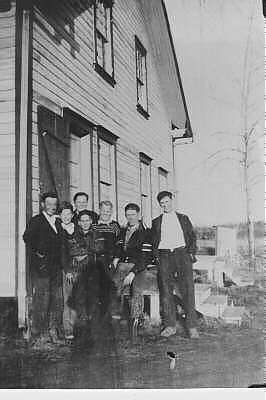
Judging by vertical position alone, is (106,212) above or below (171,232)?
above

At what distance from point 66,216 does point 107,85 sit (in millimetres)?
1039

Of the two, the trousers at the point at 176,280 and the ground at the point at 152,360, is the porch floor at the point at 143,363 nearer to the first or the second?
the ground at the point at 152,360

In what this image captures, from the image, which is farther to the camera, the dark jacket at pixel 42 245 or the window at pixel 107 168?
the window at pixel 107 168

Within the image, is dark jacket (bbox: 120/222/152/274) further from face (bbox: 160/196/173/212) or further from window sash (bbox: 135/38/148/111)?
window sash (bbox: 135/38/148/111)

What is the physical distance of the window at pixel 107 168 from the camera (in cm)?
403

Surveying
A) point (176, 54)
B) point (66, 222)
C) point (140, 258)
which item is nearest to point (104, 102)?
point (176, 54)

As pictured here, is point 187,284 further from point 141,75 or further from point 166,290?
point 141,75

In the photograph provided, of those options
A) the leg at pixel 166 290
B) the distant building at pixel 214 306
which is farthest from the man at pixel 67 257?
the distant building at pixel 214 306

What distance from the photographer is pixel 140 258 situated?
3977 mm

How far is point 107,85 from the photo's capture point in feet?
13.5

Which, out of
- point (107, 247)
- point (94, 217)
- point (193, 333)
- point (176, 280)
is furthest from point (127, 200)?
point (193, 333)

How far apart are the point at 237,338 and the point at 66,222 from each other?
150 cm

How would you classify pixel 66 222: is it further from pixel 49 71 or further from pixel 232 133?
pixel 232 133

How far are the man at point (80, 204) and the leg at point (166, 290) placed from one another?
57 centimetres
